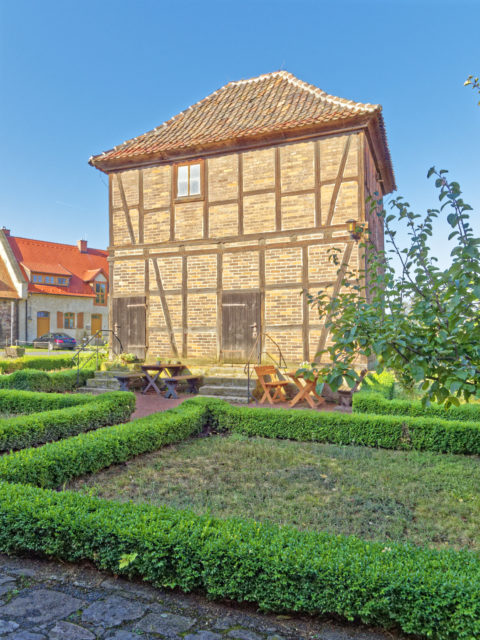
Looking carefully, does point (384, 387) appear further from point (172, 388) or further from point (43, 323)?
point (43, 323)

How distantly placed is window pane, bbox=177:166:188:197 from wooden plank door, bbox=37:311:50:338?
22.6 m

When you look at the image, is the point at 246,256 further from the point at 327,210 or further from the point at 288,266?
the point at 327,210

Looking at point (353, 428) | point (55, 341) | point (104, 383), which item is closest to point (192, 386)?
point (104, 383)

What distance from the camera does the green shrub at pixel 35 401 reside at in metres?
8.81

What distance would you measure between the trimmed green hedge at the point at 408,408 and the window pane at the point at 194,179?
7691mm

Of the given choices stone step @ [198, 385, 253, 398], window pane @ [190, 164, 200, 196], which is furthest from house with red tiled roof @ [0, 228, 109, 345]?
stone step @ [198, 385, 253, 398]

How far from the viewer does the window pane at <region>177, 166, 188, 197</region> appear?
1335 cm

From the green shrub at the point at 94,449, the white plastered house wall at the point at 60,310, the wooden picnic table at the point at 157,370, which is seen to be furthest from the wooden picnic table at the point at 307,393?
the white plastered house wall at the point at 60,310

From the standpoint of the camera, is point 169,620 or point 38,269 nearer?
point 169,620

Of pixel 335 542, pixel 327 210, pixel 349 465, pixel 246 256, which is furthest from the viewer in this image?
pixel 246 256

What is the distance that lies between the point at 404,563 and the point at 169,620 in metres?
1.41

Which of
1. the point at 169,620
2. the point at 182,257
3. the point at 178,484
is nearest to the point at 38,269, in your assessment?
the point at 182,257

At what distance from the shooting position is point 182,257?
13.4 m

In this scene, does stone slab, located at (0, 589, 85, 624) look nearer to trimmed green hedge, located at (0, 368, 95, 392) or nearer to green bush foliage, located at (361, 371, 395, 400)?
green bush foliage, located at (361, 371, 395, 400)
